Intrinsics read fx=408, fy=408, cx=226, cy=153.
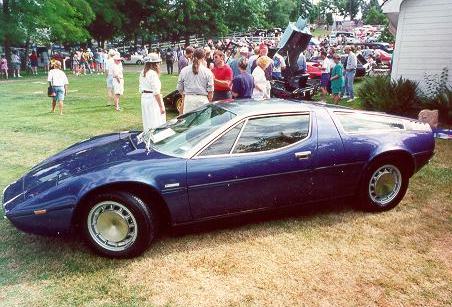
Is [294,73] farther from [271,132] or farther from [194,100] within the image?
[271,132]

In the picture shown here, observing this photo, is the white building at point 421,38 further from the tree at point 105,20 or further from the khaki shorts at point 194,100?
the tree at point 105,20

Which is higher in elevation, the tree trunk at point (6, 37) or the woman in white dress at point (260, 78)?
the tree trunk at point (6, 37)

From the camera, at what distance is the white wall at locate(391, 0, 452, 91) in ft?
33.7

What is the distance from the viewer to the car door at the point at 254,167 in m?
3.88

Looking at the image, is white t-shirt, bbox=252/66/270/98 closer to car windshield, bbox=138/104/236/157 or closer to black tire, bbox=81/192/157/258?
car windshield, bbox=138/104/236/157

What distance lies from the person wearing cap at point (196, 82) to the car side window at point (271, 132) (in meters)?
2.71

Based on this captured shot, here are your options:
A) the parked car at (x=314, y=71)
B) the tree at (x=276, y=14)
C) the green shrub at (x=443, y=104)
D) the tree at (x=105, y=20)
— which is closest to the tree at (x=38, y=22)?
the tree at (x=105, y=20)

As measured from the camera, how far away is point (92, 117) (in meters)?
10.9

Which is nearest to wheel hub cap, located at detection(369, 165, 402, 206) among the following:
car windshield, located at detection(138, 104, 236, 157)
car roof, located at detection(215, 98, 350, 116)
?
car roof, located at detection(215, 98, 350, 116)

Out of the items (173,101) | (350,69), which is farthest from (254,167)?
(350,69)

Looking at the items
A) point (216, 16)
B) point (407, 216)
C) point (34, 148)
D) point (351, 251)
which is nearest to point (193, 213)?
point (351, 251)

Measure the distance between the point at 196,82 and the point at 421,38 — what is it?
7.07 meters

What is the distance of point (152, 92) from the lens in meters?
6.94

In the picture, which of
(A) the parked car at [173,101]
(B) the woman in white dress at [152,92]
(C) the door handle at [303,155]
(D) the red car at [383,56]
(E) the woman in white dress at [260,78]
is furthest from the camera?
(D) the red car at [383,56]
